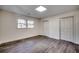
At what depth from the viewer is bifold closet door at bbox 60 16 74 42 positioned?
4.16 metres

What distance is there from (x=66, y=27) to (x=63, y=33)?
0.56 meters

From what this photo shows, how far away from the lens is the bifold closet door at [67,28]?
4155 mm

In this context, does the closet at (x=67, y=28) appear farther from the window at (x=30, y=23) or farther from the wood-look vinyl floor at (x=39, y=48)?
the window at (x=30, y=23)

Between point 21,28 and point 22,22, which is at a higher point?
point 22,22

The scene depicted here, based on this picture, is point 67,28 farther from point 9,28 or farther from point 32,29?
point 9,28

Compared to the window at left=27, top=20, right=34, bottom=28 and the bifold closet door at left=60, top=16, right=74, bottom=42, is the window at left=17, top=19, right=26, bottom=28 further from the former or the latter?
the bifold closet door at left=60, top=16, right=74, bottom=42

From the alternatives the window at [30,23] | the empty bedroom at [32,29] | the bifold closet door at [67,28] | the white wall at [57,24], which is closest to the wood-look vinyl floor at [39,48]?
the empty bedroom at [32,29]

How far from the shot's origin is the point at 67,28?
14.6 feet

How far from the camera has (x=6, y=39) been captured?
4.13 m

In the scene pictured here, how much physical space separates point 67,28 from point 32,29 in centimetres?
359

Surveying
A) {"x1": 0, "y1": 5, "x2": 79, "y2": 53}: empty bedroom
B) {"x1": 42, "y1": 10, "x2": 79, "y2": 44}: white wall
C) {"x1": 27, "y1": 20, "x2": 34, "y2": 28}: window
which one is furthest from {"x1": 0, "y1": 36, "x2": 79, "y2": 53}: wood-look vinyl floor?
{"x1": 27, "y1": 20, "x2": 34, "y2": 28}: window

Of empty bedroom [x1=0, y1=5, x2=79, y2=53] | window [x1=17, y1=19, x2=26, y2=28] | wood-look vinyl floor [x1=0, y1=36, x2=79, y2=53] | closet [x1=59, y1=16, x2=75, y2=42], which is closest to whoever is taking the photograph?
wood-look vinyl floor [x1=0, y1=36, x2=79, y2=53]
